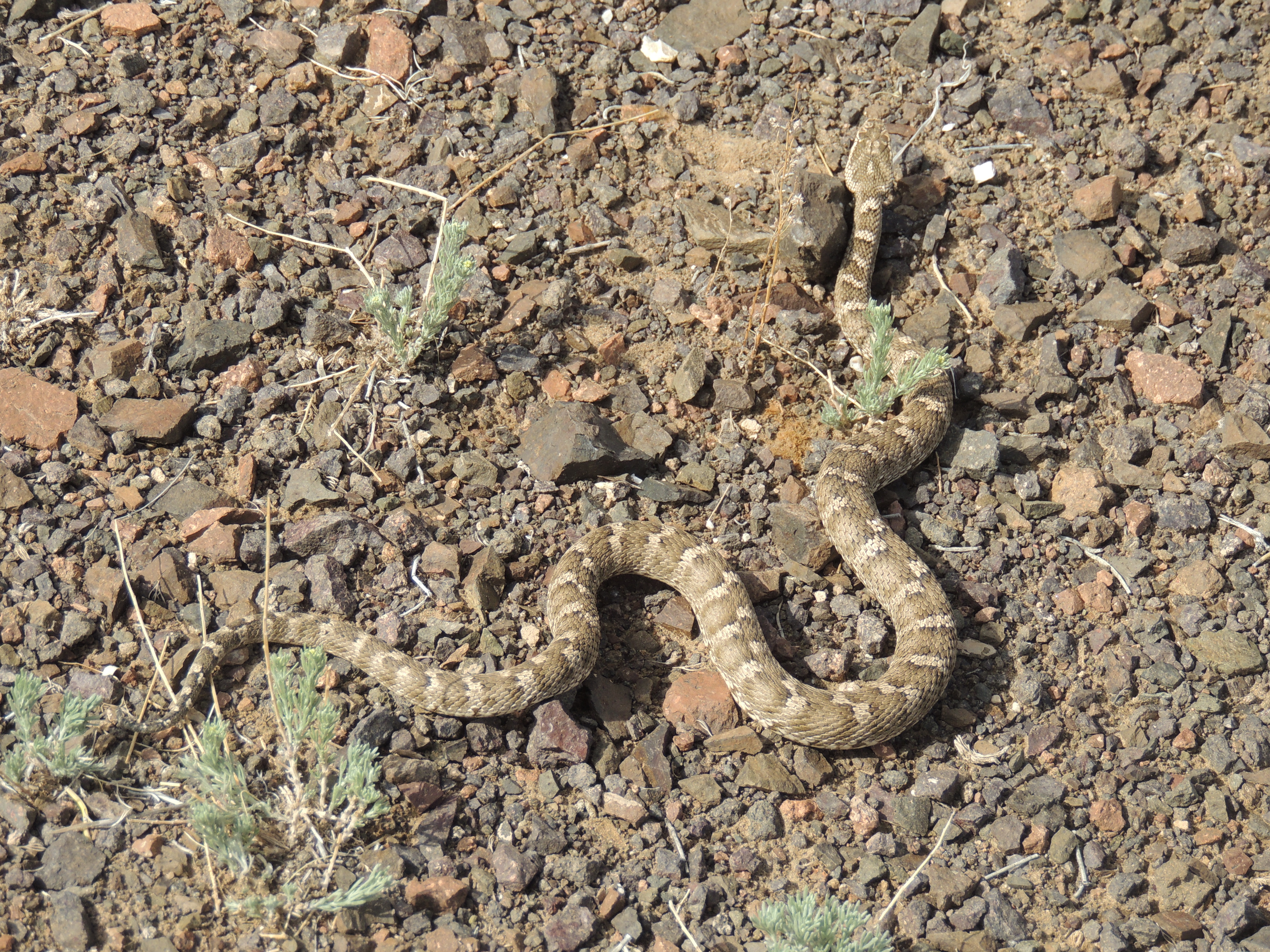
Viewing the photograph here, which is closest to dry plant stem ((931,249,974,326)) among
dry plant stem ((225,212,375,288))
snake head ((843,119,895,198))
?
snake head ((843,119,895,198))

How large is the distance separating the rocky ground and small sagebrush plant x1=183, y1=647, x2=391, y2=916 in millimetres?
165

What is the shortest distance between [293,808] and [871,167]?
6.32m

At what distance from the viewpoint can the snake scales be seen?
5.82 meters

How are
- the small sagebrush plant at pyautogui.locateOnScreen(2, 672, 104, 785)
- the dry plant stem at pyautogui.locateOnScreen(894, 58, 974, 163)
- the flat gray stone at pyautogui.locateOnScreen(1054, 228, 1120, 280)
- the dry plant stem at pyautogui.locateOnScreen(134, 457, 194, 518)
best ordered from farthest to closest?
the dry plant stem at pyautogui.locateOnScreen(894, 58, 974, 163), the flat gray stone at pyautogui.locateOnScreen(1054, 228, 1120, 280), the dry plant stem at pyautogui.locateOnScreen(134, 457, 194, 518), the small sagebrush plant at pyautogui.locateOnScreen(2, 672, 104, 785)

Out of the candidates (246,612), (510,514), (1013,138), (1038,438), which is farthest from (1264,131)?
(246,612)

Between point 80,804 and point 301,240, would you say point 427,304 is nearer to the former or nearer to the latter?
point 301,240

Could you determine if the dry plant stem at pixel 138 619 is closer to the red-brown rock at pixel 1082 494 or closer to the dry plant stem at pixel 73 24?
the dry plant stem at pixel 73 24

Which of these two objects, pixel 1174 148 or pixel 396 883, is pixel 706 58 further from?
pixel 396 883

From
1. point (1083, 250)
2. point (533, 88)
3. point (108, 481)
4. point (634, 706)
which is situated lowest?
point (634, 706)

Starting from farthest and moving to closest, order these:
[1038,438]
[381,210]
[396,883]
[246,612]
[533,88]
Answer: [533,88] → [381,210] → [1038,438] → [246,612] → [396,883]

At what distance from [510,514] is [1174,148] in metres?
6.49

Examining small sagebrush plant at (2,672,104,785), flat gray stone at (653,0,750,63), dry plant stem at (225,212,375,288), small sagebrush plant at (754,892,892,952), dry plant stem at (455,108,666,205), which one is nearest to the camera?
small sagebrush plant at (754,892,892,952)

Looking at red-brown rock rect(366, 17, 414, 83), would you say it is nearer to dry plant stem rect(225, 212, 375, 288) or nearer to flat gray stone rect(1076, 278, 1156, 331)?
dry plant stem rect(225, 212, 375, 288)

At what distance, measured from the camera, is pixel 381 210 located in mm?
7891
